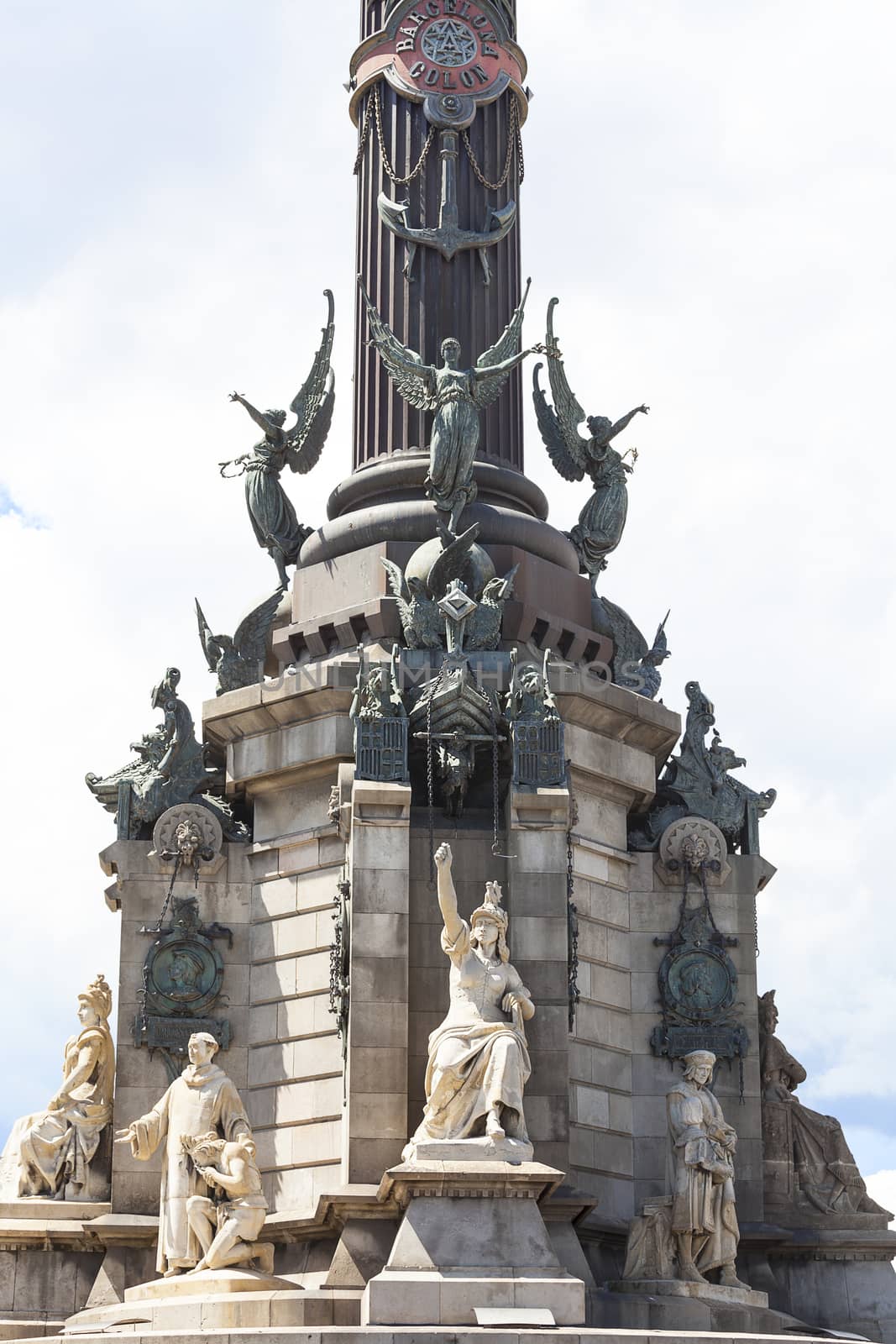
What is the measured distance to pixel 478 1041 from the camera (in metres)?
25.3

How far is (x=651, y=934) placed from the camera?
30.0 meters

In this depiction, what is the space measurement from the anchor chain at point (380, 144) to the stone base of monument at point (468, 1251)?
14847 millimetres

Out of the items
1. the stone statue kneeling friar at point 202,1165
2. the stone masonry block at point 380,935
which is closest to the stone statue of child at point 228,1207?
the stone statue kneeling friar at point 202,1165

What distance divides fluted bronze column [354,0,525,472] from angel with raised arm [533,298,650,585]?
599mm

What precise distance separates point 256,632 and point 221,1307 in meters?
9.91

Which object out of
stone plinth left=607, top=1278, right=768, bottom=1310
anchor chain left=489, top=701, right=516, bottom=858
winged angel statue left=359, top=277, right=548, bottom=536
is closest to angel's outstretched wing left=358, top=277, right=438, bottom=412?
winged angel statue left=359, top=277, right=548, bottom=536

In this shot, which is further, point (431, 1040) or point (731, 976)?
point (731, 976)

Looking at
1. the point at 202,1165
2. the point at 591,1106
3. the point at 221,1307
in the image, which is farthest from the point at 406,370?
the point at 221,1307

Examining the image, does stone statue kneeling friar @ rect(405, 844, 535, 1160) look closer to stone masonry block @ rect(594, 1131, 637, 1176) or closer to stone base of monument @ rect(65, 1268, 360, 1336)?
stone base of monument @ rect(65, 1268, 360, 1336)

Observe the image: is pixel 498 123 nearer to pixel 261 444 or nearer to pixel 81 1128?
pixel 261 444

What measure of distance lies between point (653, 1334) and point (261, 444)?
14148 millimetres

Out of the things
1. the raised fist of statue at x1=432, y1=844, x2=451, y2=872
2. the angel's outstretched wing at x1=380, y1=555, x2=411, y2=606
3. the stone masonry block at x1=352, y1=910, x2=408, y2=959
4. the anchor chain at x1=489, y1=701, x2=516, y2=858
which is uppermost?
the angel's outstretched wing at x1=380, y1=555, x2=411, y2=606

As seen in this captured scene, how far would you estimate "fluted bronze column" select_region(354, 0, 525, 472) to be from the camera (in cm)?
3238

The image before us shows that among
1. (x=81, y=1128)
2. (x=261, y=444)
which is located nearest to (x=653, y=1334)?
(x=81, y=1128)
